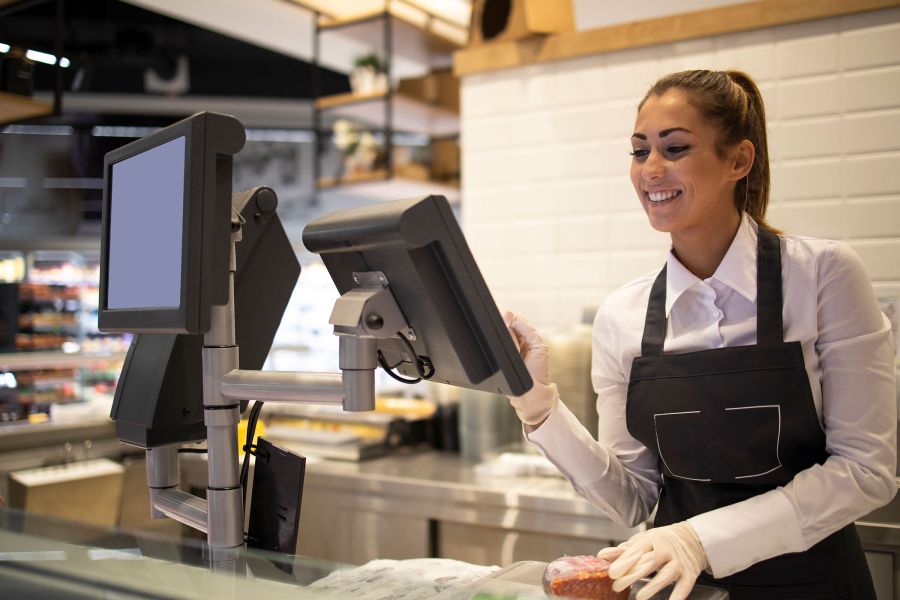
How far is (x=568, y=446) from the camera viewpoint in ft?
4.71

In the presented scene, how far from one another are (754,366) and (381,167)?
3.97 meters

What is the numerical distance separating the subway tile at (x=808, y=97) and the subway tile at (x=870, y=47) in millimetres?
69

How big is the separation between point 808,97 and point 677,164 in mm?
1353

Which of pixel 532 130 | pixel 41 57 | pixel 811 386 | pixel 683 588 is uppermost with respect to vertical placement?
pixel 41 57

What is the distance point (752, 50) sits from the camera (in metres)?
2.60

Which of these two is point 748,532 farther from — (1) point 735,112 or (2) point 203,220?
(2) point 203,220

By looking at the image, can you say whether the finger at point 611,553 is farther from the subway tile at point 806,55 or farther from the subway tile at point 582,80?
the subway tile at point 582,80

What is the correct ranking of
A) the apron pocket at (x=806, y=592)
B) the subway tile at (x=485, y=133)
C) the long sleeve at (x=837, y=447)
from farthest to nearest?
the subway tile at (x=485, y=133) < the apron pocket at (x=806, y=592) < the long sleeve at (x=837, y=447)

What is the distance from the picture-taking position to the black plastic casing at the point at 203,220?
3.09ft

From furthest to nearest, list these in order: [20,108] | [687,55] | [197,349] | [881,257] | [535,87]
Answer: [535,87]
[20,108]
[687,55]
[881,257]
[197,349]

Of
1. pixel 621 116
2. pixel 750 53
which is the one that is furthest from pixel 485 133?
pixel 750 53

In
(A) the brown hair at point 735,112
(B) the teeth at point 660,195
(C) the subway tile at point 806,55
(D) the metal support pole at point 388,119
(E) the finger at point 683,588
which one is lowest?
(E) the finger at point 683,588

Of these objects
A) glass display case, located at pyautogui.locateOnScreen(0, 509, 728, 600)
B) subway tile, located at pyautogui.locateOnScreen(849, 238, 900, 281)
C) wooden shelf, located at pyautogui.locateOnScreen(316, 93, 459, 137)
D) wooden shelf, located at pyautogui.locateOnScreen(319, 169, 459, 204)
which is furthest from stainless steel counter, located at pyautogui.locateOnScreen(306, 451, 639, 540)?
wooden shelf, located at pyautogui.locateOnScreen(316, 93, 459, 137)

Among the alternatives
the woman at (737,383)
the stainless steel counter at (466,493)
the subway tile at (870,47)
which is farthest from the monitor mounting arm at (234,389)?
the subway tile at (870,47)
